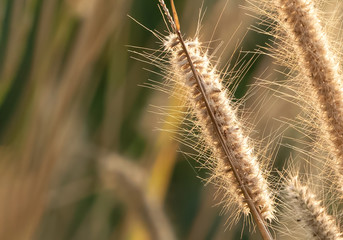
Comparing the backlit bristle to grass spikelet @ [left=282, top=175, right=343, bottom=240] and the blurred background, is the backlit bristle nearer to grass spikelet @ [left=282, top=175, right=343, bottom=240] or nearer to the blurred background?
grass spikelet @ [left=282, top=175, right=343, bottom=240]

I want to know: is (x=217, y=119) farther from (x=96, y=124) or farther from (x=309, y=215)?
(x=96, y=124)

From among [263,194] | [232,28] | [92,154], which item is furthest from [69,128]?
[263,194]

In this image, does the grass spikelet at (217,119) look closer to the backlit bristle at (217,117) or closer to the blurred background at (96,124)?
the backlit bristle at (217,117)

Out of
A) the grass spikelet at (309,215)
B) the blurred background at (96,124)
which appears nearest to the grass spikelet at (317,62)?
the grass spikelet at (309,215)

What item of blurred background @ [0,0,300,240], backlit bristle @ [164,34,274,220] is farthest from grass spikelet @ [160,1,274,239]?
blurred background @ [0,0,300,240]

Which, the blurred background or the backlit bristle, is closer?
the backlit bristle

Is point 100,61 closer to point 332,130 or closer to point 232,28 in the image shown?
point 232,28
